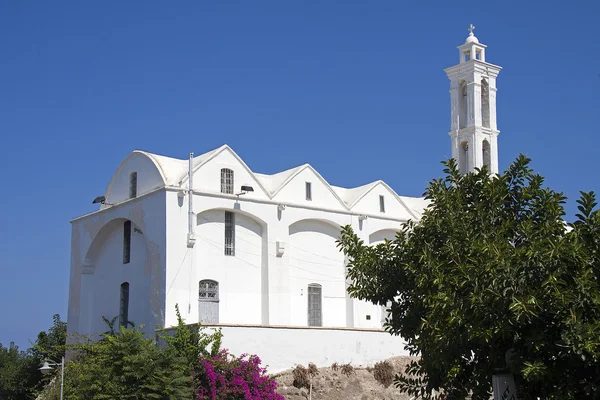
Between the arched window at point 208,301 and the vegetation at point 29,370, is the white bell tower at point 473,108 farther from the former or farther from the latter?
the vegetation at point 29,370

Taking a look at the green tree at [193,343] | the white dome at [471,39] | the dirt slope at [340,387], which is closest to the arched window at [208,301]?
the green tree at [193,343]

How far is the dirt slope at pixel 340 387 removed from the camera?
28.0 m

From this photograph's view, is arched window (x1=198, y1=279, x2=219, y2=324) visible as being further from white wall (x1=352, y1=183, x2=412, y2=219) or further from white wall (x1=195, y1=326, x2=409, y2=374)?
white wall (x1=352, y1=183, x2=412, y2=219)

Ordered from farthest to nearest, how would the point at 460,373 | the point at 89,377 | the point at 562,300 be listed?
the point at 89,377
the point at 460,373
the point at 562,300

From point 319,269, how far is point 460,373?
62.4ft

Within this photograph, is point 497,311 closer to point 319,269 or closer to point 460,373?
point 460,373

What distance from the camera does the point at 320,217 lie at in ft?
110

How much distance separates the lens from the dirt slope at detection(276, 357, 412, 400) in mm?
28047

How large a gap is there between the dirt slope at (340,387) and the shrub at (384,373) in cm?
15

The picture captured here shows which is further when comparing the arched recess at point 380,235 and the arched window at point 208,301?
the arched recess at point 380,235

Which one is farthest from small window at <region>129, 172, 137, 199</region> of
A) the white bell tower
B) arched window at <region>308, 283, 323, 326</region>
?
the white bell tower

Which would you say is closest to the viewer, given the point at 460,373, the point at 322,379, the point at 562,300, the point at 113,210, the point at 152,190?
the point at 562,300

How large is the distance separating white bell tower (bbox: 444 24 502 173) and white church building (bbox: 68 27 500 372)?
0.19 ft

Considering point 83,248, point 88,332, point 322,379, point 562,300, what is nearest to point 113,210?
point 83,248
